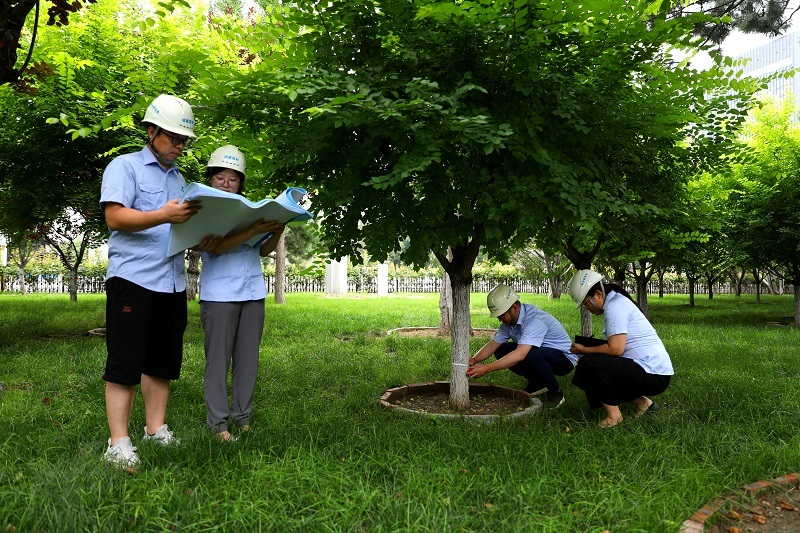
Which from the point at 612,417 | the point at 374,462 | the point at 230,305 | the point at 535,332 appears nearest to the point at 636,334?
the point at 612,417

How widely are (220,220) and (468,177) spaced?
5.37 ft

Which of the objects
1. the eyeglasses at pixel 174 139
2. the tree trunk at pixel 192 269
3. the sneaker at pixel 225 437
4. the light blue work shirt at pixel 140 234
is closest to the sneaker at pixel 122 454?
the sneaker at pixel 225 437

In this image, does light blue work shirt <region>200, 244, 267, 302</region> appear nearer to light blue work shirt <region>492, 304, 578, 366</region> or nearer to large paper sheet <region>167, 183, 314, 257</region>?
large paper sheet <region>167, 183, 314, 257</region>

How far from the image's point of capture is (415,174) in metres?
3.86

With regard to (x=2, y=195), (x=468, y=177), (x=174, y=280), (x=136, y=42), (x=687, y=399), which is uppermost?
(x=136, y=42)

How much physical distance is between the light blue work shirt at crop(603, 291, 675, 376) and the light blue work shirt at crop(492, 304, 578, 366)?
2.03 ft

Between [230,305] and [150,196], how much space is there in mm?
798

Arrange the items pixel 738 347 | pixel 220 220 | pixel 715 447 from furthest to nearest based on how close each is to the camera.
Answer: pixel 738 347
pixel 715 447
pixel 220 220

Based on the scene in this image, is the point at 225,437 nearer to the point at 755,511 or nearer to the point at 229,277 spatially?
the point at 229,277

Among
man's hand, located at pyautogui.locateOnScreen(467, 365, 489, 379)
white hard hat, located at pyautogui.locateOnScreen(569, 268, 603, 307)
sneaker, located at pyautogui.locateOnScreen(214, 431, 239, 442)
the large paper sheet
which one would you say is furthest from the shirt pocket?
white hard hat, located at pyautogui.locateOnScreen(569, 268, 603, 307)

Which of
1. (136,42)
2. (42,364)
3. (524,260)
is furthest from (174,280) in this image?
(524,260)

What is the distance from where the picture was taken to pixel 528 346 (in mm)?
4512

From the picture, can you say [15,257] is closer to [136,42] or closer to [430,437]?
[136,42]

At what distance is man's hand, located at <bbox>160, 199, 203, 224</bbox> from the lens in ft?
9.25
